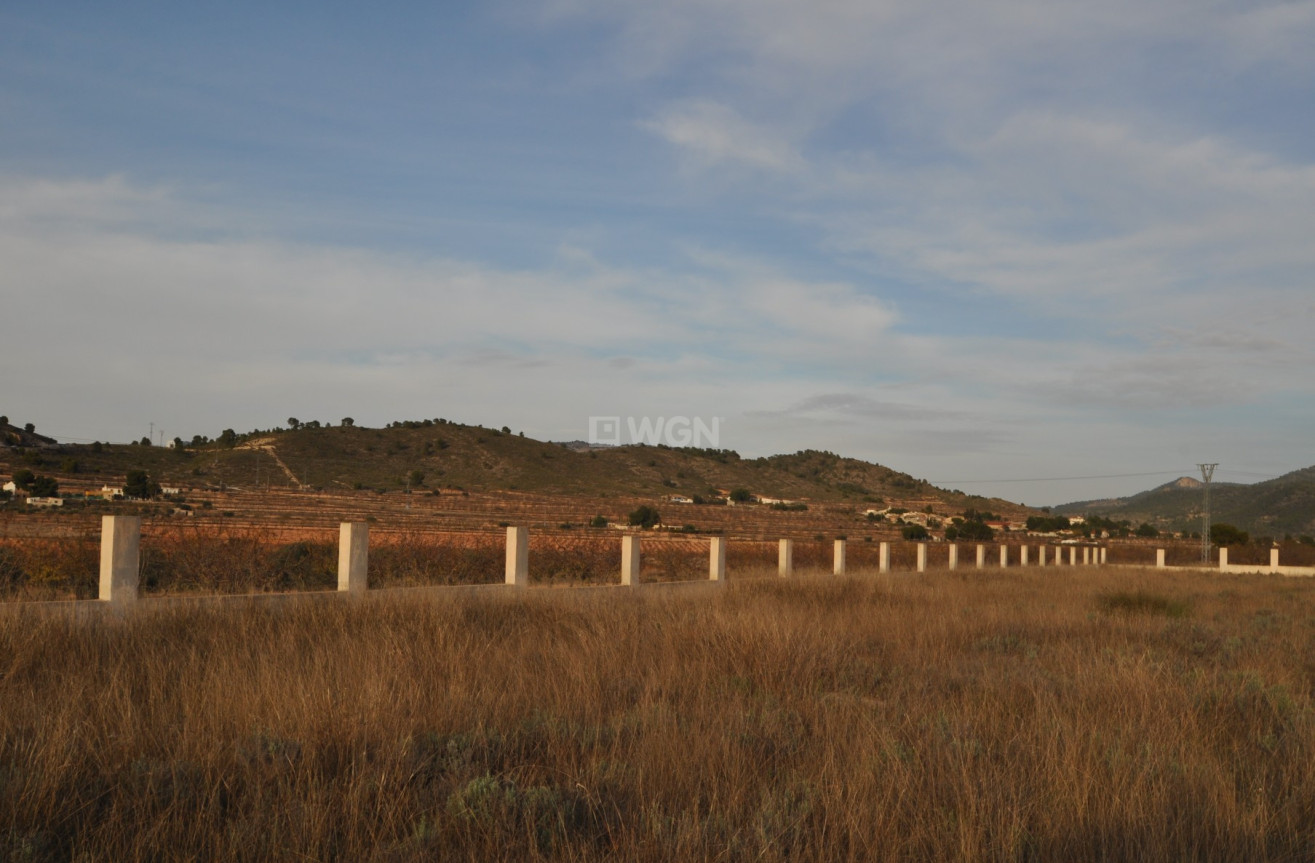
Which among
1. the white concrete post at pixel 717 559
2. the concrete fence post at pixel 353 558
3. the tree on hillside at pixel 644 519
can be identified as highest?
the concrete fence post at pixel 353 558

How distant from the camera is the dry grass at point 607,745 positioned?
3.88m

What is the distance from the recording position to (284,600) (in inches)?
374

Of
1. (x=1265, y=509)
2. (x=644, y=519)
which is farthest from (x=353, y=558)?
(x=1265, y=509)

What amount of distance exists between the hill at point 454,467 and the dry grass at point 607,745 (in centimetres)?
4675

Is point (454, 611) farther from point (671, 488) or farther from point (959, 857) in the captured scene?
point (671, 488)

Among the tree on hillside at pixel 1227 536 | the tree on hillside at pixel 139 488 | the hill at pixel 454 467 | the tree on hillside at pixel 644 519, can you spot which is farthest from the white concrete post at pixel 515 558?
the tree on hillside at pixel 1227 536

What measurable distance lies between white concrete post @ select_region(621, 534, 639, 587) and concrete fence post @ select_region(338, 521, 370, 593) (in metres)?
5.55

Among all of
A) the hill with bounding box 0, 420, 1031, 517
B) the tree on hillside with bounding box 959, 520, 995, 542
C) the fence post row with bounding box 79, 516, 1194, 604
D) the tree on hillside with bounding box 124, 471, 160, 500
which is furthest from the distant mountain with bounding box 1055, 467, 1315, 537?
the fence post row with bounding box 79, 516, 1194, 604

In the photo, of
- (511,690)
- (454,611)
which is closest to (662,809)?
(511,690)

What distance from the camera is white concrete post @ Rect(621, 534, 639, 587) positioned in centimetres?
1620

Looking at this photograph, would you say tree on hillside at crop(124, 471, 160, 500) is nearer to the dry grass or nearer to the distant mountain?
the dry grass

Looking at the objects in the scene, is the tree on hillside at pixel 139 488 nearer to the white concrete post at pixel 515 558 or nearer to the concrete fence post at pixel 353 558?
the white concrete post at pixel 515 558

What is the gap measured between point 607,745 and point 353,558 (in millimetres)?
7043

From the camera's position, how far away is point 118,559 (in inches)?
356
